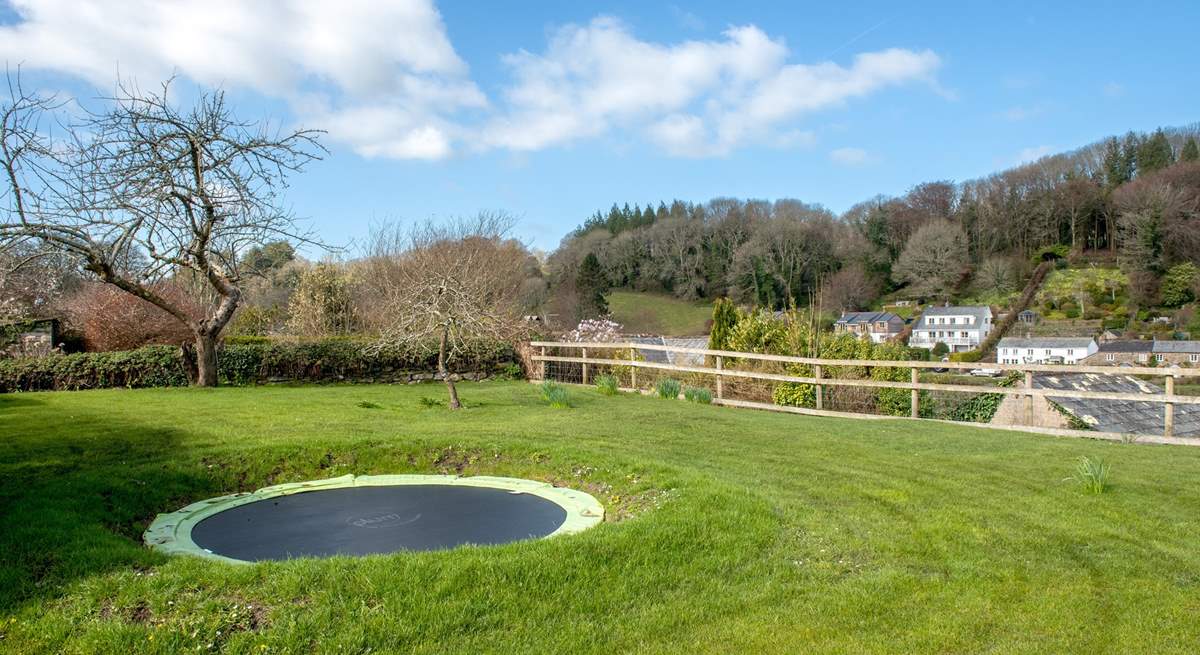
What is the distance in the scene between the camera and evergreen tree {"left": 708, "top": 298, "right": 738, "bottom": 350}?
16609mm

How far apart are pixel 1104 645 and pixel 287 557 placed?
4.11 metres

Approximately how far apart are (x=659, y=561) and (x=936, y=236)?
66.7 m

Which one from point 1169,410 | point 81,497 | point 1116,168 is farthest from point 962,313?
point 81,497

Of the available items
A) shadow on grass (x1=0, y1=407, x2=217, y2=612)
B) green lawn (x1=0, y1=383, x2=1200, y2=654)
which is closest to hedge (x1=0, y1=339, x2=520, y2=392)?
shadow on grass (x1=0, y1=407, x2=217, y2=612)

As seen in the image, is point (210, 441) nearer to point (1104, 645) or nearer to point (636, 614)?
point (636, 614)

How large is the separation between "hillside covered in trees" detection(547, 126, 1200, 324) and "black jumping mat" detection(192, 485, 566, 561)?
48.8 m

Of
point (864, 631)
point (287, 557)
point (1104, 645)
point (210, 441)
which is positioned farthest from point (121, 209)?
point (1104, 645)

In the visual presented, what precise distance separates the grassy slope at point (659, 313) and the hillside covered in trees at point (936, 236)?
6.25 feet

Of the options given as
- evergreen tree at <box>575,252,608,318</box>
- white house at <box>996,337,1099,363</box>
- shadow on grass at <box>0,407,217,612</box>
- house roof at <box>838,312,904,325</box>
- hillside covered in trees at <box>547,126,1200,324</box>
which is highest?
hillside covered in trees at <box>547,126,1200,324</box>

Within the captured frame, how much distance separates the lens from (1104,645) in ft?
10.2

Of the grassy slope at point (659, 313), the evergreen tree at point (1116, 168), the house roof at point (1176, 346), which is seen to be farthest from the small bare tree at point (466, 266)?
the evergreen tree at point (1116, 168)

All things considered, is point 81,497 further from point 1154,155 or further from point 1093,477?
point 1154,155

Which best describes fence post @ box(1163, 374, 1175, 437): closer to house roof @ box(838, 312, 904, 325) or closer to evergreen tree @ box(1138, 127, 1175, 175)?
house roof @ box(838, 312, 904, 325)

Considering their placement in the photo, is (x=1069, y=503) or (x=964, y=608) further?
(x=1069, y=503)
